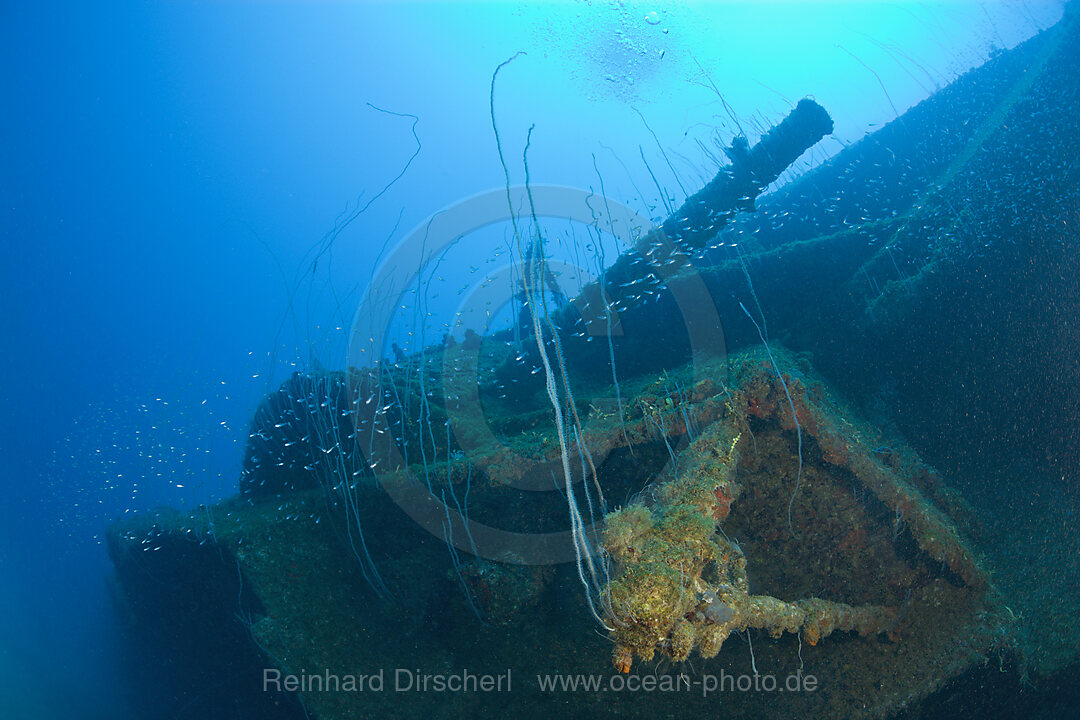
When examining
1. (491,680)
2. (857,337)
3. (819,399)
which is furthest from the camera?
(857,337)

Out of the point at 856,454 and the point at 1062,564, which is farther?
the point at 1062,564

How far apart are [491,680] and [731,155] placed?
957 cm

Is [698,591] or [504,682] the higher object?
[698,591]

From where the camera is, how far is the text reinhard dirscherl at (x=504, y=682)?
4.12m

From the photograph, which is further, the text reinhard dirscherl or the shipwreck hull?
the text reinhard dirscherl

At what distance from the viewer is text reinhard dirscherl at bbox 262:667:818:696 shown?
13.5 feet

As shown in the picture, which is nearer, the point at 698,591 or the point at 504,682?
the point at 698,591

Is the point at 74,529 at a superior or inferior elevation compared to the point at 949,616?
superior

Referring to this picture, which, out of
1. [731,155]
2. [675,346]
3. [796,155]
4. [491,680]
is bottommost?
[491,680]

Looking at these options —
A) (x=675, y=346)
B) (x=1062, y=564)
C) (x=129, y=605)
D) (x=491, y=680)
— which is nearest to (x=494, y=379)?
(x=675, y=346)

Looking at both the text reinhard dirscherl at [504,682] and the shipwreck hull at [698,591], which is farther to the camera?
the text reinhard dirscherl at [504,682]

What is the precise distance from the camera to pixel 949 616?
403 cm

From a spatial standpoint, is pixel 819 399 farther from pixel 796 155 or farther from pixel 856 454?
pixel 796 155

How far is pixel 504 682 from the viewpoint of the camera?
16.5 feet
